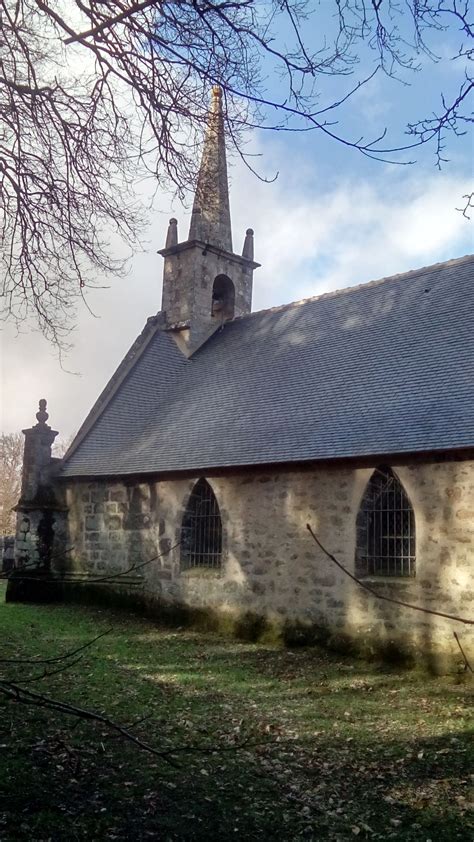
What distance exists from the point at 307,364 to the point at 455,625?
6237 millimetres

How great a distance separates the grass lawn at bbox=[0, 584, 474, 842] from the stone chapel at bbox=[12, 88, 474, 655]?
1297 mm

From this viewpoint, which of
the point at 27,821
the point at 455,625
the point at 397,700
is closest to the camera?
the point at 27,821

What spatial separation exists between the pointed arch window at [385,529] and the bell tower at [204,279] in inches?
331

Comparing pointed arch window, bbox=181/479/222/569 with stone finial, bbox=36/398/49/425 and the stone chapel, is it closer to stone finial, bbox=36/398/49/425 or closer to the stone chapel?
the stone chapel

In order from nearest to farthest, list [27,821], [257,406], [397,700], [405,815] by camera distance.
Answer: [27,821] < [405,815] < [397,700] < [257,406]

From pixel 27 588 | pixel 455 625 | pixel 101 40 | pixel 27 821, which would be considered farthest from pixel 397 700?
pixel 27 588

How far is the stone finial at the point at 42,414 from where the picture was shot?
55.3ft

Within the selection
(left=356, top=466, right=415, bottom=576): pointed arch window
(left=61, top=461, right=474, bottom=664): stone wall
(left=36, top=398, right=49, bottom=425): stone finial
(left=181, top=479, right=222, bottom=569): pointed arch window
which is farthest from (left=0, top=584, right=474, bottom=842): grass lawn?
(left=36, top=398, right=49, bottom=425): stone finial

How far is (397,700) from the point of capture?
8344mm

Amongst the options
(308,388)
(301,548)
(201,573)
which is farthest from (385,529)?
(201,573)

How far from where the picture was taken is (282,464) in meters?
11.4

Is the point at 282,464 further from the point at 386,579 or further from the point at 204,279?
the point at 204,279

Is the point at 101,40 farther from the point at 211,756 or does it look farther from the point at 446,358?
the point at 446,358

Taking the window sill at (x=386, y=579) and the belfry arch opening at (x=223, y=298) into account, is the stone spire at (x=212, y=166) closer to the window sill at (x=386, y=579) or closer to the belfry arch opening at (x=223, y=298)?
the window sill at (x=386, y=579)
